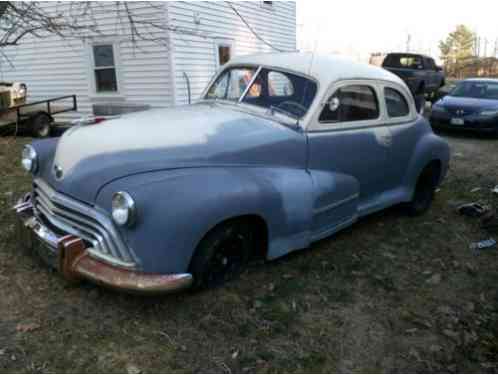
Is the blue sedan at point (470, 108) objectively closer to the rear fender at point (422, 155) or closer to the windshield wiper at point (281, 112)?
the rear fender at point (422, 155)

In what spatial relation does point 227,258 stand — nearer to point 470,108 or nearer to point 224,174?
point 224,174

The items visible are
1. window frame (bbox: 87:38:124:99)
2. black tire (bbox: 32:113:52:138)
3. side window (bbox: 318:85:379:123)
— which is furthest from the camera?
window frame (bbox: 87:38:124:99)

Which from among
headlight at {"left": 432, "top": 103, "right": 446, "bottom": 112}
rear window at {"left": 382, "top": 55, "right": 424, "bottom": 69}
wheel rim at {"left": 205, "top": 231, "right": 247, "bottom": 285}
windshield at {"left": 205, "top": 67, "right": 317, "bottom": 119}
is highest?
rear window at {"left": 382, "top": 55, "right": 424, "bottom": 69}

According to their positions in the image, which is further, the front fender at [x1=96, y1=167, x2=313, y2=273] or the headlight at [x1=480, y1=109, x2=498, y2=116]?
the headlight at [x1=480, y1=109, x2=498, y2=116]

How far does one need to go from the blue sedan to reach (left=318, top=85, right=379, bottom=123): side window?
753 cm

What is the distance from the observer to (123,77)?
37.1ft

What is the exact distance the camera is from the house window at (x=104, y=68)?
11.4 meters

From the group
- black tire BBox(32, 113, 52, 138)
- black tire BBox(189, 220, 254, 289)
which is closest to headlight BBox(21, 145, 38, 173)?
black tire BBox(189, 220, 254, 289)

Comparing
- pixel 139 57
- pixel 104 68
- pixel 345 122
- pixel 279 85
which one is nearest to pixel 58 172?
pixel 279 85

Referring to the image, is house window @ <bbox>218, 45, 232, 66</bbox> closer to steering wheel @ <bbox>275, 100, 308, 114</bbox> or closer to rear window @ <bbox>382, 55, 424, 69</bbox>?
rear window @ <bbox>382, 55, 424, 69</bbox>

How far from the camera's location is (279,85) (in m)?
4.25

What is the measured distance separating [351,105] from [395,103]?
2.89 feet

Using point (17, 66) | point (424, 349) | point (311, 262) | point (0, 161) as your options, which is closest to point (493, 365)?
point (424, 349)

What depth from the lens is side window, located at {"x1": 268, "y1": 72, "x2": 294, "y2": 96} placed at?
4.16 m
